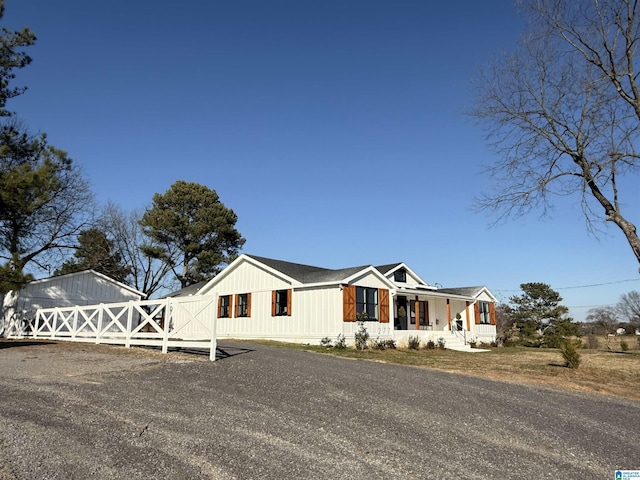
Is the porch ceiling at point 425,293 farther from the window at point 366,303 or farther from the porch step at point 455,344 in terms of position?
the porch step at point 455,344

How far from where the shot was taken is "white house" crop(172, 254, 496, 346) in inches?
764

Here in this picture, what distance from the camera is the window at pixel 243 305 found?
22.9 meters

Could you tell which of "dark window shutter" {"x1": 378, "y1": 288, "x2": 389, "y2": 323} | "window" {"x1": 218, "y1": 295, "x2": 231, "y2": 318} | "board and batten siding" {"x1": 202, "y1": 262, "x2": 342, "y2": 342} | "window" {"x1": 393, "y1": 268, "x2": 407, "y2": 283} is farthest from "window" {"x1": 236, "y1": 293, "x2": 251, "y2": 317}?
"window" {"x1": 393, "y1": 268, "x2": 407, "y2": 283}

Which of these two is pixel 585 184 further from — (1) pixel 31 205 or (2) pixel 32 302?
(2) pixel 32 302

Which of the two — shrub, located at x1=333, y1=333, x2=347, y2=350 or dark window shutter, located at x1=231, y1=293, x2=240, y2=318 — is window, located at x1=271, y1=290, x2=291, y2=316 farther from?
shrub, located at x1=333, y1=333, x2=347, y2=350

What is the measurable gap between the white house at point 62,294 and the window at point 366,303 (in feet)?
46.6

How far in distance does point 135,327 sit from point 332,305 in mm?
8707

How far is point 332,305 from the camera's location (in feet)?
63.3

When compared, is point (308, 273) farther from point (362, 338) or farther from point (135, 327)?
point (135, 327)

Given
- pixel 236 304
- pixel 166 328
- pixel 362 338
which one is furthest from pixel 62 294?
pixel 362 338

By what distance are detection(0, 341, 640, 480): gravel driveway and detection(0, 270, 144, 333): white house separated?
50.4 feet

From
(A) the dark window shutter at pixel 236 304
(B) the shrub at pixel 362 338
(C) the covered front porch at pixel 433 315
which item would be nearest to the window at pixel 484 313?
(C) the covered front porch at pixel 433 315

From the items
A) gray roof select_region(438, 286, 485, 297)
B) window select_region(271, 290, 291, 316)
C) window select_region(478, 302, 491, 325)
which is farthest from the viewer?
window select_region(478, 302, 491, 325)

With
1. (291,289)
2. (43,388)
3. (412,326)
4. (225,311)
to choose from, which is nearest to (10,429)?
(43,388)
